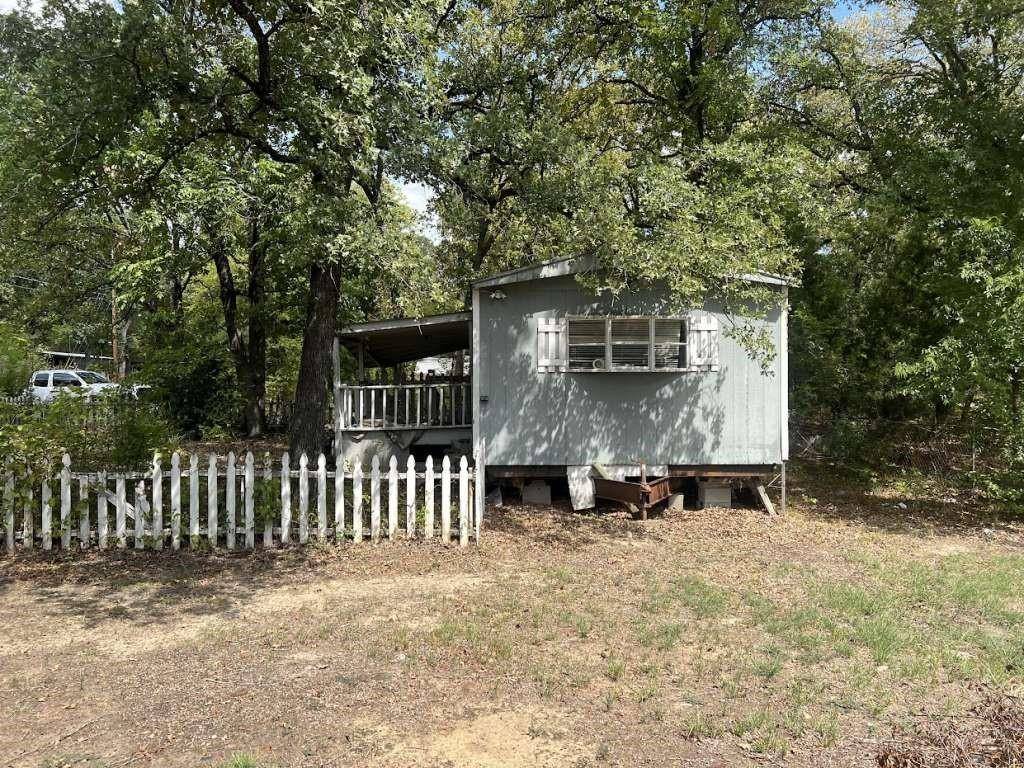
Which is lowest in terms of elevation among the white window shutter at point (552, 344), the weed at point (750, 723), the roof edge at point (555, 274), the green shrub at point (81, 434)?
the weed at point (750, 723)

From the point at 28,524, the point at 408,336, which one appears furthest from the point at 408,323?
the point at 28,524

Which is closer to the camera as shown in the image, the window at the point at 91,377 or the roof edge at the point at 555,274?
the roof edge at the point at 555,274

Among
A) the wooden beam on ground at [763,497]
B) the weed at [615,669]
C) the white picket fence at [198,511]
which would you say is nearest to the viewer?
the weed at [615,669]

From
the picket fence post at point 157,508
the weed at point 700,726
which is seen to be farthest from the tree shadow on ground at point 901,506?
the picket fence post at point 157,508

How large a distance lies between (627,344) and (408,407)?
419 centimetres

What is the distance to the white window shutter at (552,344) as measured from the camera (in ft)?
32.5

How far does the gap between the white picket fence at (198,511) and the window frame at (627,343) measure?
274 centimetres

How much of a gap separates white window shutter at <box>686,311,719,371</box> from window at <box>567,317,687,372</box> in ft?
0.33

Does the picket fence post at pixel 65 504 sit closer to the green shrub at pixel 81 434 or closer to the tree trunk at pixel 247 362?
the green shrub at pixel 81 434

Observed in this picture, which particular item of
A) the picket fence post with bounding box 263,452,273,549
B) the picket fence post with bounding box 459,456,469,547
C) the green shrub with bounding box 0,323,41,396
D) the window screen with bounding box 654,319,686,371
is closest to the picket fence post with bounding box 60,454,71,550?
the green shrub with bounding box 0,323,41,396

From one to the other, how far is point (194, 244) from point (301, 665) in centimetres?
561

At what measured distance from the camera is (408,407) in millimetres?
12148

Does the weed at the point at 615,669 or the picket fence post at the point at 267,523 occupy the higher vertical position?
the picket fence post at the point at 267,523

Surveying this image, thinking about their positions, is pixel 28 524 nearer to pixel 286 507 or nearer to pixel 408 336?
pixel 286 507
